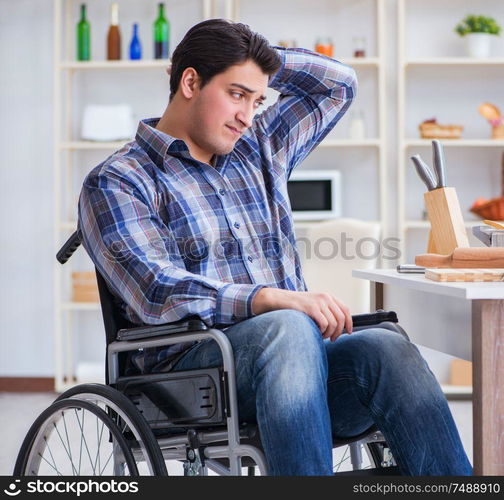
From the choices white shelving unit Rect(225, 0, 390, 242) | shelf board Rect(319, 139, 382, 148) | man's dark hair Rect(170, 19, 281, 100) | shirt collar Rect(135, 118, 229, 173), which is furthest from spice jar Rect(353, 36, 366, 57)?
shirt collar Rect(135, 118, 229, 173)

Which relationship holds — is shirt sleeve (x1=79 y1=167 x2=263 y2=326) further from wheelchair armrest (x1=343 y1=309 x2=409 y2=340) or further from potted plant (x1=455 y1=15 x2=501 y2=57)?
potted plant (x1=455 y1=15 x2=501 y2=57)

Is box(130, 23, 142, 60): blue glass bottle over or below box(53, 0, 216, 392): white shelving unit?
over

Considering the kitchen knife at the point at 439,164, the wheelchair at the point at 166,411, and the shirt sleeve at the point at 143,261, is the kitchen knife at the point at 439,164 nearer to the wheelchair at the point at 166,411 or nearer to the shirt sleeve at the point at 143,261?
the wheelchair at the point at 166,411

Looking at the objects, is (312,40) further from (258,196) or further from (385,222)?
(258,196)

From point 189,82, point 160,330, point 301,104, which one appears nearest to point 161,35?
point 301,104

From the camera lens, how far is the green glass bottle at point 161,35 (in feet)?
14.3

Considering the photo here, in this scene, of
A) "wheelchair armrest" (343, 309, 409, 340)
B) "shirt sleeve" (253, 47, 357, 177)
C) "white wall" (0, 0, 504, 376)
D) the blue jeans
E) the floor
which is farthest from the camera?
"white wall" (0, 0, 504, 376)

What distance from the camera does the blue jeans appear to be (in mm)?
1197

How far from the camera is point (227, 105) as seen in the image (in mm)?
1650

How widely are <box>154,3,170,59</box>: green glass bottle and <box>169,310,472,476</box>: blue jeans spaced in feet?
10.4

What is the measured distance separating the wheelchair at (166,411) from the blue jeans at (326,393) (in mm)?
41

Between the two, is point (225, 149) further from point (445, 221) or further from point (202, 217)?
point (445, 221)

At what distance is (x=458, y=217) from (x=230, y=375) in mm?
560

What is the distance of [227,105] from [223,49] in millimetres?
111
